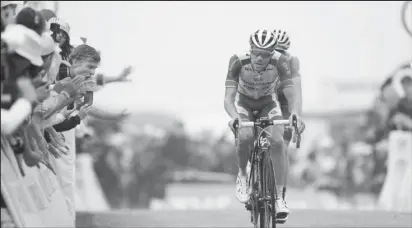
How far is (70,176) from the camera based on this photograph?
1355cm

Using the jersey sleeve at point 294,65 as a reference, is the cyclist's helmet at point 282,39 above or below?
above

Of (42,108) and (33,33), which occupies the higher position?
(33,33)

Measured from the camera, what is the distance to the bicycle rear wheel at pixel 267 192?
11180 mm

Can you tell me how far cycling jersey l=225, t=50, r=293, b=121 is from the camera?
1173 centimetres

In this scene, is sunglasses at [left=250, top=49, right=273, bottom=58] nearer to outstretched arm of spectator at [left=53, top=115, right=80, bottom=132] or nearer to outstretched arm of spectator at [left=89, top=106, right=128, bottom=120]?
outstretched arm of spectator at [left=53, top=115, right=80, bottom=132]

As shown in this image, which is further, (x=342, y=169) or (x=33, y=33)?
(x=342, y=169)

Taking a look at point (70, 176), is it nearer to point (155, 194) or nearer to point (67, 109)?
point (67, 109)

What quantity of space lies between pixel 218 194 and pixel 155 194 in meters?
3.09

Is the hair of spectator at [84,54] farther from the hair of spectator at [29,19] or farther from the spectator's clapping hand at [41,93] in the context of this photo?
the hair of spectator at [29,19]

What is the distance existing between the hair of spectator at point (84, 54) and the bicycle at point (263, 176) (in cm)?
192

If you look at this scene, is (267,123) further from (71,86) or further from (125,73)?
(125,73)

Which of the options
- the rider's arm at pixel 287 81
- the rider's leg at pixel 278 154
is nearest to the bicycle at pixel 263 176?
the rider's leg at pixel 278 154

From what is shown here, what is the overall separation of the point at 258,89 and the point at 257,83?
0.26 ft

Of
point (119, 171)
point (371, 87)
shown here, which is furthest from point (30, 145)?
point (371, 87)
